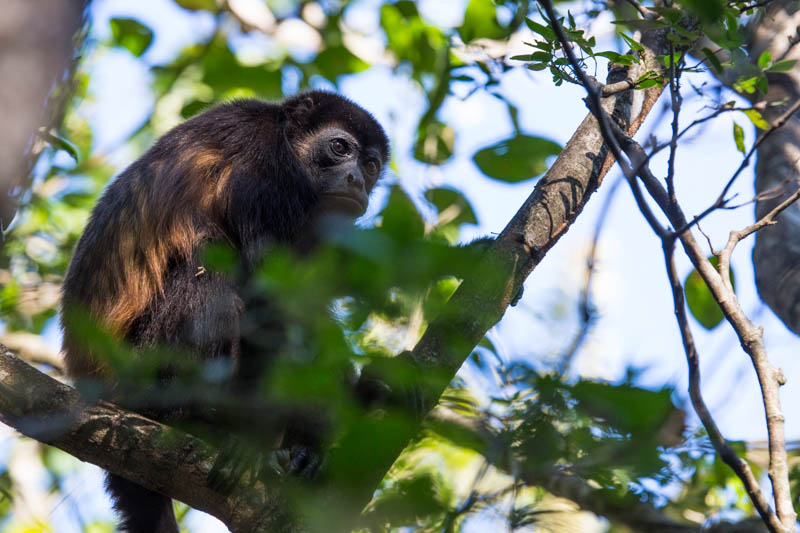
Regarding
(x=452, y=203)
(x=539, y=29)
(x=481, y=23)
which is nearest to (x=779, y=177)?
(x=452, y=203)

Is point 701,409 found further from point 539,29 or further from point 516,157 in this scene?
point 516,157

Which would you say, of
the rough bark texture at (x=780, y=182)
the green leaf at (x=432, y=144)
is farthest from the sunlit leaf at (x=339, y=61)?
the rough bark texture at (x=780, y=182)

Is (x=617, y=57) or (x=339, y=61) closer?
(x=617, y=57)

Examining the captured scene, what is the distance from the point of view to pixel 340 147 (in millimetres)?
6422

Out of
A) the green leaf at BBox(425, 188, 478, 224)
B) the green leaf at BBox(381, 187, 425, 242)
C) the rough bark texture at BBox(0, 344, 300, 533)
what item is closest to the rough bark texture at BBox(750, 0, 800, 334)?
the green leaf at BBox(425, 188, 478, 224)

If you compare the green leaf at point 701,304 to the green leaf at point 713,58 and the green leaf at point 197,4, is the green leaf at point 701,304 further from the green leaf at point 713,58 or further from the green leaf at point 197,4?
the green leaf at point 197,4

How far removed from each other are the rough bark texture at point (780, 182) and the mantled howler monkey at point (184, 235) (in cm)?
279

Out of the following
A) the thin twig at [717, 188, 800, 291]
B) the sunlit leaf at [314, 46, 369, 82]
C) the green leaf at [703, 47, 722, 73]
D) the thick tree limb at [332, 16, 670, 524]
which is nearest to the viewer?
the green leaf at [703, 47, 722, 73]

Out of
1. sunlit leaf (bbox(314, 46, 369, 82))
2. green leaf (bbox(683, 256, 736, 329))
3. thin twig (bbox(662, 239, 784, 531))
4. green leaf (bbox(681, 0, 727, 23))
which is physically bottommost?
thin twig (bbox(662, 239, 784, 531))

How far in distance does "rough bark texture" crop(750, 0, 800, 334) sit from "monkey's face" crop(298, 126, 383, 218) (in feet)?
9.57

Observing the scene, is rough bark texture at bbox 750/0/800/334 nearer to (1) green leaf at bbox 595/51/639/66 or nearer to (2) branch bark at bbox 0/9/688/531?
(2) branch bark at bbox 0/9/688/531

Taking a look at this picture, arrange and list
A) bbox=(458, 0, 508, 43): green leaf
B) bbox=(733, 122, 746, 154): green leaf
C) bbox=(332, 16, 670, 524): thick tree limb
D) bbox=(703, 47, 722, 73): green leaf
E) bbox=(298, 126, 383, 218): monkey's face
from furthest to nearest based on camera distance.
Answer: bbox=(298, 126, 383, 218): monkey's face < bbox=(458, 0, 508, 43): green leaf < bbox=(733, 122, 746, 154): green leaf < bbox=(332, 16, 670, 524): thick tree limb < bbox=(703, 47, 722, 73): green leaf

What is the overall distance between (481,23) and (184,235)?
97.6 inches

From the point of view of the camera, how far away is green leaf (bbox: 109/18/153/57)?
6355 millimetres
